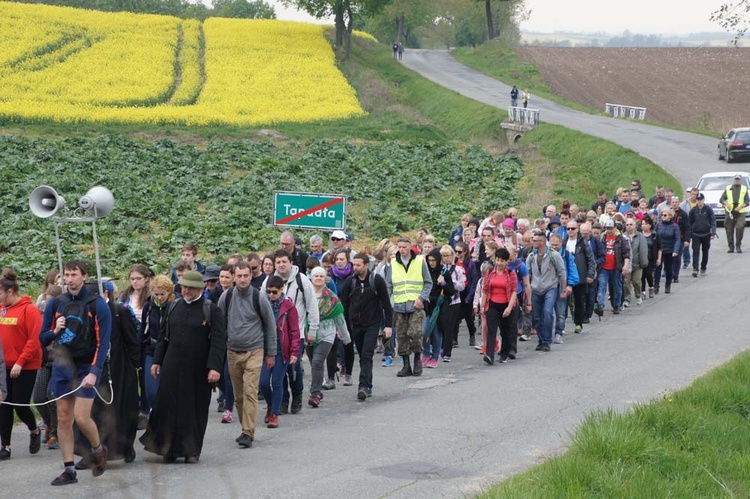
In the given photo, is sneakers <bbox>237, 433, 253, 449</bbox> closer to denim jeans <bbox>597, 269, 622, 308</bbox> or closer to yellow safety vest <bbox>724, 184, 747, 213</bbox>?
denim jeans <bbox>597, 269, 622, 308</bbox>

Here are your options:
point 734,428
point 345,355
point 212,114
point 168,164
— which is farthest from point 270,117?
point 734,428

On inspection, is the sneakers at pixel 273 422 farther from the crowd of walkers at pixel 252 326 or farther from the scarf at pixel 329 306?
the scarf at pixel 329 306

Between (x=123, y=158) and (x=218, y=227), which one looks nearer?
(x=218, y=227)

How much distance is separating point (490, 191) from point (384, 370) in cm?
2177

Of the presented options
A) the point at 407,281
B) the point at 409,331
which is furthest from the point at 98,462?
the point at 407,281

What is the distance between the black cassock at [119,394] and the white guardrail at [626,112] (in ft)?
164

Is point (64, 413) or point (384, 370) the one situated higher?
point (64, 413)

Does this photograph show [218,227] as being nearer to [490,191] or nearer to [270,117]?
[490,191]

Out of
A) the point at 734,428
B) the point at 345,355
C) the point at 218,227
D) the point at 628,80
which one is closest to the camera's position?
the point at 734,428

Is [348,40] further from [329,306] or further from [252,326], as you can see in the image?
[252,326]

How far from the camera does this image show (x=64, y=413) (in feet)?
31.1

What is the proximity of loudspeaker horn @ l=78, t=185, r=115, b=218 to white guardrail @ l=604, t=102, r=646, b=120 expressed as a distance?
4923 cm

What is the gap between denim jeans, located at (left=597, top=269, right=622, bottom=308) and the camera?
63.2ft

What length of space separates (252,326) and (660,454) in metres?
4.16
